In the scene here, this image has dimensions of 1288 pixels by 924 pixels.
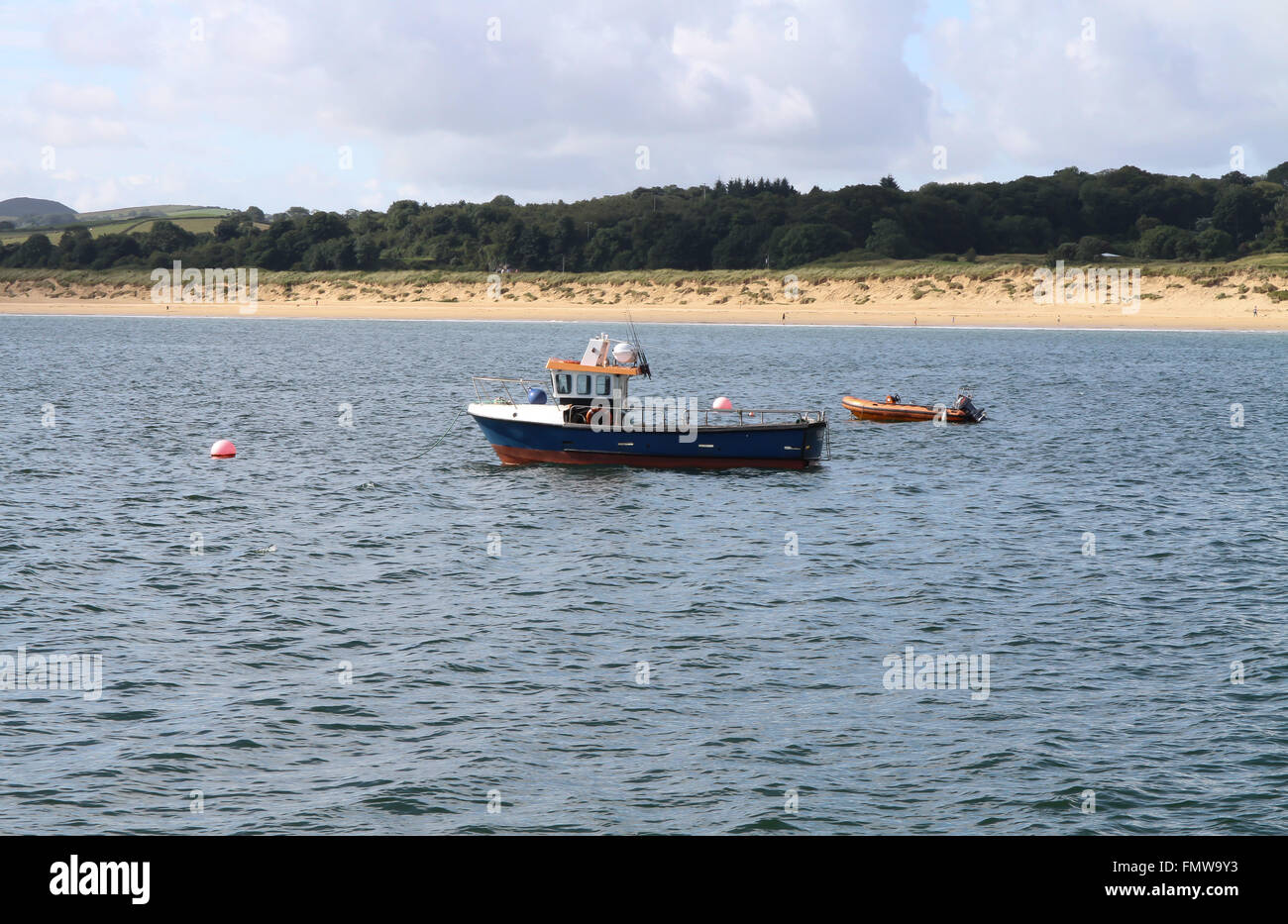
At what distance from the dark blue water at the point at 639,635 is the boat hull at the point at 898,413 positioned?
405 centimetres

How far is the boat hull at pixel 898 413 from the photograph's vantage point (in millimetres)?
51594

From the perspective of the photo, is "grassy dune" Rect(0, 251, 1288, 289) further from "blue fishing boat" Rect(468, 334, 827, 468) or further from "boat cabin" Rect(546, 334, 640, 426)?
"boat cabin" Rect(546, 334, 640, 426)

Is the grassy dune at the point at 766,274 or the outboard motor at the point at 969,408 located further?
the grassy dune at the point at 766,274

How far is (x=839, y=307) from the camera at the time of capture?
123562mm

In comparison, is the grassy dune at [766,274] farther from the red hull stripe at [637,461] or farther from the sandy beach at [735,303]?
the red hull stripe at [637,461]

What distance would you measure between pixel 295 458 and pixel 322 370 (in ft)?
124

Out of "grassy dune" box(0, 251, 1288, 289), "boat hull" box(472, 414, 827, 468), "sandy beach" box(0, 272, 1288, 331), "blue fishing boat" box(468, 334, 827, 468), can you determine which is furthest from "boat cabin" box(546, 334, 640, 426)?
"grassy dune" box(0, 251, 1288, 289)

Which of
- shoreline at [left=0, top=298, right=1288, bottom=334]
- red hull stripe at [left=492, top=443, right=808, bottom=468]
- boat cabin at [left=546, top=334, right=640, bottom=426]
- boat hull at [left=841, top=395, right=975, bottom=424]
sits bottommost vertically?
red hull stripe at [left=492, top=443, right=808, bottom=468]

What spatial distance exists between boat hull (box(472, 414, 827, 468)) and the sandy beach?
73630 mm

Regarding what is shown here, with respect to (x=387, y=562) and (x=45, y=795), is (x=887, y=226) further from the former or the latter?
(x=45, y=795)

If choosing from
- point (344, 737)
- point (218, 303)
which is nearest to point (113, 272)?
point (218, 303)

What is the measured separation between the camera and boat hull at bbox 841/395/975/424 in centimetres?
5159

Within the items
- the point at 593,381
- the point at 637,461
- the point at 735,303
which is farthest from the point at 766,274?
the point at 593,381

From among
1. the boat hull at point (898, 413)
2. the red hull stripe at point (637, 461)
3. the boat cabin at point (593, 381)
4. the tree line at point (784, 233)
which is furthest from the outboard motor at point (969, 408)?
the tree line at point (784, 233)
